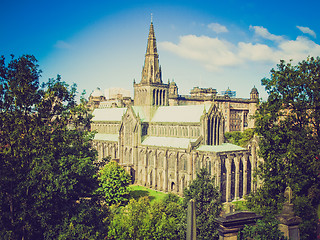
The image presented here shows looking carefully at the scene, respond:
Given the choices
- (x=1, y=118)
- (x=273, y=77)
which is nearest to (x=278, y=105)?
(x=273, y=77)

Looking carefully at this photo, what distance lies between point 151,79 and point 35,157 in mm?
65163

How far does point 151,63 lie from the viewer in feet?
293

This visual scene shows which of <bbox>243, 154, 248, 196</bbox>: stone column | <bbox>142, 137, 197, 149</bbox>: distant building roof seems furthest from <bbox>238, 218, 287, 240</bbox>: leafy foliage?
<bbox>142, 137, 197, 149</bbox>: distant building roof

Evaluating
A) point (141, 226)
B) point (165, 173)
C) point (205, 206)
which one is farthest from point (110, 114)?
point (141, 226)

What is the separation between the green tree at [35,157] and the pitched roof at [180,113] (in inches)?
1821

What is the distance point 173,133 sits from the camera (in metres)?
80.4

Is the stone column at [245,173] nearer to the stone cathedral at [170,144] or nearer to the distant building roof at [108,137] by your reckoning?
the stone cathedral at [170,144]

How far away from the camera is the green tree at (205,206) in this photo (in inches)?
1368

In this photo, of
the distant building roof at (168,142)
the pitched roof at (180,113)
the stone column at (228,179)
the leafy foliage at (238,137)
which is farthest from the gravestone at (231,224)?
the leafy foliage at (238,137)

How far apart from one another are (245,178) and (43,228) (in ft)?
168

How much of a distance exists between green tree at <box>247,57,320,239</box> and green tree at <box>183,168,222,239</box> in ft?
16.6

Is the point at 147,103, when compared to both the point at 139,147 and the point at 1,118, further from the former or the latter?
the point at 1,118

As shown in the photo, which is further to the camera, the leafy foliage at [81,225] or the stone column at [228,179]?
the stone column at [228,179]

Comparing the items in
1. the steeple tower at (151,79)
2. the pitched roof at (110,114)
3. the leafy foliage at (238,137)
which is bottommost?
the leafy foliage at (238,137)
